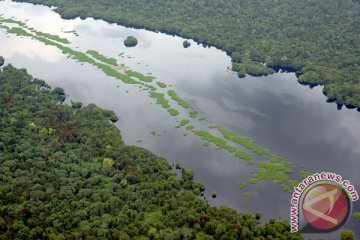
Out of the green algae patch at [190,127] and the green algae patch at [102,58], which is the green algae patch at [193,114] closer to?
the green algae patch at [190,127]

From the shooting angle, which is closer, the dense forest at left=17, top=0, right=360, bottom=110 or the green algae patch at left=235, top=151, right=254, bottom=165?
the green algae patch at left=235, top=151, right=254, bottom=165

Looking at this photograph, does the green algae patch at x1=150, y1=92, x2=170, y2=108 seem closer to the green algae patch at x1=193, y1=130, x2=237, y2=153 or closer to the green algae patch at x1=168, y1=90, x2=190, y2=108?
the green algae patch at x1=168, y1=90, x2=190, y2=108

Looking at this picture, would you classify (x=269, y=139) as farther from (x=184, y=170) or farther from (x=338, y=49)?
(x=338, y=49)

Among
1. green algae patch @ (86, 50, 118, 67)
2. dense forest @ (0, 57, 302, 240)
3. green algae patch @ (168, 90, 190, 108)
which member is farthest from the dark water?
dense forest @ (0, 57, 302, 240)

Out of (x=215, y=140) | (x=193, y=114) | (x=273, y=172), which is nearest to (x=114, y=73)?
(x=193, y=114)

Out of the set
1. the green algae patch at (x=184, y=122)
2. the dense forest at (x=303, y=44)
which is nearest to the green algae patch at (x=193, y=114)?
the green algae patch at (x=184, y=122)

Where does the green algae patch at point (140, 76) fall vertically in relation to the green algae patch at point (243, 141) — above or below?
below

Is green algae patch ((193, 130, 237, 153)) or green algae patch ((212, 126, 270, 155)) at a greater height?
green algae patch ((212, 126, 270, 155))
